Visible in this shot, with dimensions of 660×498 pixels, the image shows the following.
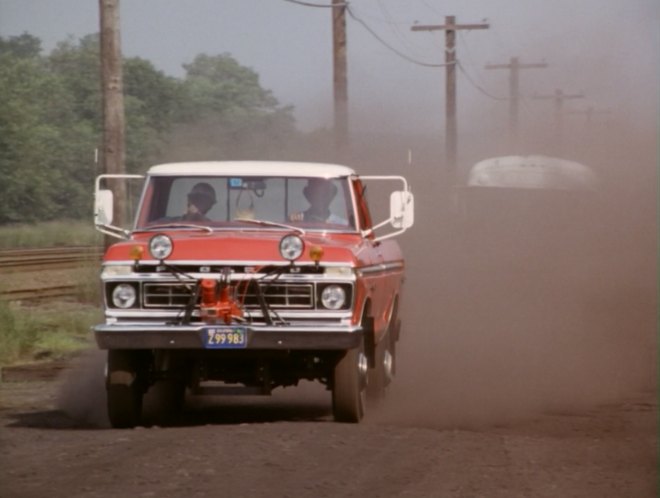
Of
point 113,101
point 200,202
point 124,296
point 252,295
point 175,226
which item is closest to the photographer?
point 252,295

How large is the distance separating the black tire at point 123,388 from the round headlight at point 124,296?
0.37m

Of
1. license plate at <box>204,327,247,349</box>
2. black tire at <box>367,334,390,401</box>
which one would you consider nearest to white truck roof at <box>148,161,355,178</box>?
black tire at <box>367,334,390,401</box>

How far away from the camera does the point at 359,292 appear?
39.5ft

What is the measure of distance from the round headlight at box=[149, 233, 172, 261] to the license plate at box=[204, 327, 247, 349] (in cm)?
65

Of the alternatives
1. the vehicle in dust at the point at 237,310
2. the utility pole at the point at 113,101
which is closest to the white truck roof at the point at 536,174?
the utility pole at the point at 113,101

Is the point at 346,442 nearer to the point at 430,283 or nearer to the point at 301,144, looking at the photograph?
the point at 430,283

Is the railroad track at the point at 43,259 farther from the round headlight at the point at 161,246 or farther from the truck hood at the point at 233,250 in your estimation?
the round headlight at the point at 161,246

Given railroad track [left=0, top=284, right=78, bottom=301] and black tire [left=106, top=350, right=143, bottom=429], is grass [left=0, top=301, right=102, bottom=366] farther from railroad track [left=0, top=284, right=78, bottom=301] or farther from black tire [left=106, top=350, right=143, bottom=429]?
black tire [left=106, top=350, right=143, bottom=429]

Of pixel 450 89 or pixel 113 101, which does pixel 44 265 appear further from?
pixel 450 89

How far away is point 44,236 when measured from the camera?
5225 centimetres

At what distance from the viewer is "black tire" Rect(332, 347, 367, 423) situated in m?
12.0

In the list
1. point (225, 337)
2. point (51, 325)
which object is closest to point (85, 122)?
point (51, 325)

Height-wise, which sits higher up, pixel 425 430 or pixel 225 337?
pixel 225 337

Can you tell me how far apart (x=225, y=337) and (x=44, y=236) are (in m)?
41.6
